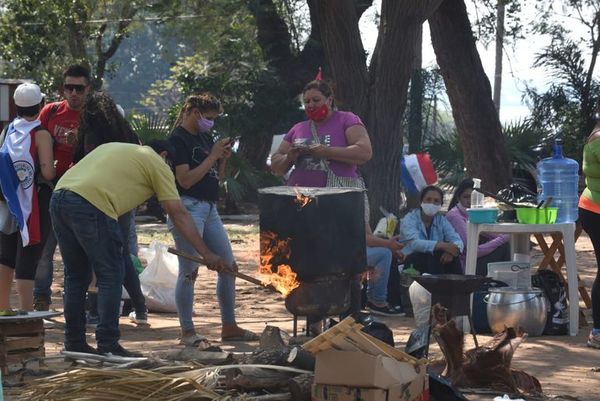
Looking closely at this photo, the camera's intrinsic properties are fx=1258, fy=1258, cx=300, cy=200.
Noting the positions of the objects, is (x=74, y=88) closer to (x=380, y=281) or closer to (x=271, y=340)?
(x=271, y=340)

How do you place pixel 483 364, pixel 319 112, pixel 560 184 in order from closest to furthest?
pixel 483 364 < pixel 319 112 < pixel 560 184

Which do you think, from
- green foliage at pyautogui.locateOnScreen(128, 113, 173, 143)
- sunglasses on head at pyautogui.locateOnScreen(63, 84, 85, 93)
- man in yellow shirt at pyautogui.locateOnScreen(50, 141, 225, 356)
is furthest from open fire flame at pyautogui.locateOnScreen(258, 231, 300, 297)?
green foliage at pyautogui.locateOnScreen(128, 113, 173, 143)

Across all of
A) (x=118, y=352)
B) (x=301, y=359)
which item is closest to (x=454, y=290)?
(x=301, y=359)

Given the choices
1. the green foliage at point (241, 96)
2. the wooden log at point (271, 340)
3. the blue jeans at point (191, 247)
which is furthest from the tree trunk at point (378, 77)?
the green foliage at point (241, 96)

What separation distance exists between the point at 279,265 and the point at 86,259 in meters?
1.19

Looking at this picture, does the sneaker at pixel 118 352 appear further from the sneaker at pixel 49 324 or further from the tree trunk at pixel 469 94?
the tree trunk at pixel 469 94

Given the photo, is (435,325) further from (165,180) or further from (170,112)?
(170,112)

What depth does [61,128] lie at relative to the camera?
8.83m

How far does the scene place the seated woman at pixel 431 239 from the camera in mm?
10070

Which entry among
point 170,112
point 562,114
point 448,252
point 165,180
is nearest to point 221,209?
point 170,112

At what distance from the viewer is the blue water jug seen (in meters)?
9.88

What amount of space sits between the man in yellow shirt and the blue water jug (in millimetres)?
3464

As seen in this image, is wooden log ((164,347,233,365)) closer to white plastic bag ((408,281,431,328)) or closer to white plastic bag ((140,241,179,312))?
white plastic bag ((408,281,431,328))

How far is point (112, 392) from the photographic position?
20.7ft
